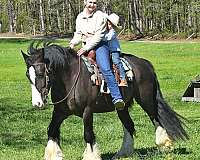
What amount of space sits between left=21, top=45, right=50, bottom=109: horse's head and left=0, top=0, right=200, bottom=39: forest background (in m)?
57.5

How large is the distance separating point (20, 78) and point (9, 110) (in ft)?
45.1

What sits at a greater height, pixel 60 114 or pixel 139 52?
pixel 60 114

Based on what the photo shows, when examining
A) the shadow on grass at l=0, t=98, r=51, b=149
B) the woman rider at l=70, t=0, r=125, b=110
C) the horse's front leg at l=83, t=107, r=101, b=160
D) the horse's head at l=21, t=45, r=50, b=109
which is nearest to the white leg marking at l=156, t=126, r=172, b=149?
the woman rider at l=70, t=0, r=125, b=110

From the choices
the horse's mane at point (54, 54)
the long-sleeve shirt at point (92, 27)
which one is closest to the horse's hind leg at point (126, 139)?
the long-sleeve shirt at point (92, 27)

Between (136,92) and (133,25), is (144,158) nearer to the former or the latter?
(136,92)

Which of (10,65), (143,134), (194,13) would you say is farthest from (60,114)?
(194,13)

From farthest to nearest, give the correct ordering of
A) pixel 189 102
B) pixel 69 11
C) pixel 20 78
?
pixel 69 11 < pixel 20 78 < pixel 189 102

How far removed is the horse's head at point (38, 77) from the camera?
24.5ft

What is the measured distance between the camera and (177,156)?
27.6 feet

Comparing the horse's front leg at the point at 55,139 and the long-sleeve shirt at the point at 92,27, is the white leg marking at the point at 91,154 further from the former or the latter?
the long-sleeve shirt at the point at 92,27

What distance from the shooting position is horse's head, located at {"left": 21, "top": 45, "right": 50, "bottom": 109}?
748 cm

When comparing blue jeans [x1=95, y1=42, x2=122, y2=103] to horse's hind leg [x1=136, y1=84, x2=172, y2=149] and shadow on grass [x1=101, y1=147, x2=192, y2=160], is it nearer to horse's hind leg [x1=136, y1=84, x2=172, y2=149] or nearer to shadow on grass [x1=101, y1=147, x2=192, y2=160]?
horse's hind leg [x1=136, y1=84, x2=172, y2=149]

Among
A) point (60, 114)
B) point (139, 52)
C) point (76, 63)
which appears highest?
point (76, 63)

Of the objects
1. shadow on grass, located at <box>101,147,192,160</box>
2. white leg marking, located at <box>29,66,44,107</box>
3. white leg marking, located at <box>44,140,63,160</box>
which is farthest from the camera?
shadow on grass, located at <box>101,147,192,160</box>
